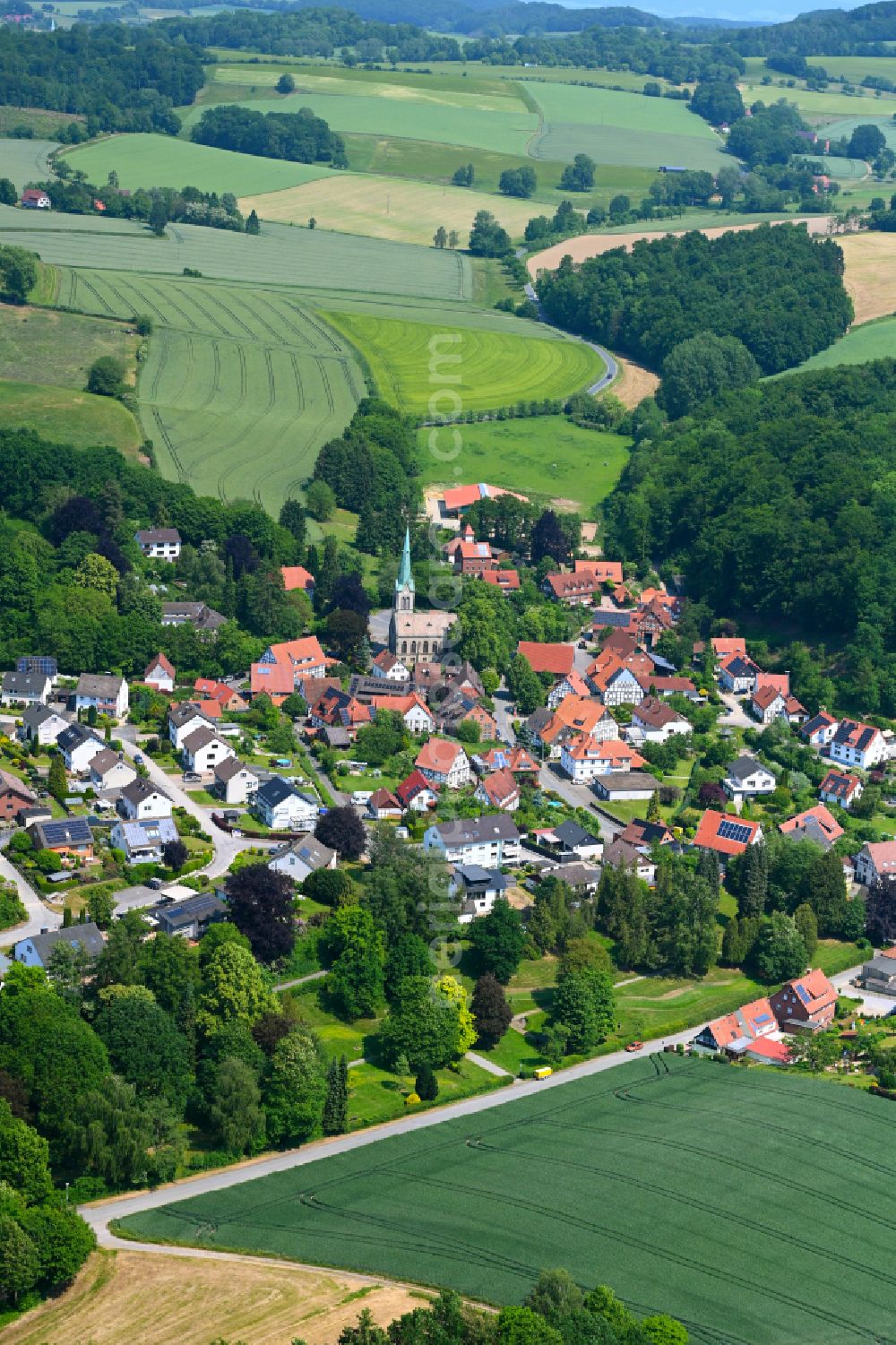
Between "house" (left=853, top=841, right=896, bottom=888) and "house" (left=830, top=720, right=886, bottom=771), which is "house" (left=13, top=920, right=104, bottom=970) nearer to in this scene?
"house" (left=853, top=841, right=896, bottom=888)

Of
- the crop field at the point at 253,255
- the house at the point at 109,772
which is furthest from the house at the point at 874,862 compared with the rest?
the crop field at the point at 253,255

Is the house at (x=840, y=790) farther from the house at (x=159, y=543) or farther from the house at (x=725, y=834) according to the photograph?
the house at (x=159, y=543)

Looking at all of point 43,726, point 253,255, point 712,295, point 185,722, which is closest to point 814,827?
point 185,722

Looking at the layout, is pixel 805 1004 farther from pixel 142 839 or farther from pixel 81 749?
pixel 81 749

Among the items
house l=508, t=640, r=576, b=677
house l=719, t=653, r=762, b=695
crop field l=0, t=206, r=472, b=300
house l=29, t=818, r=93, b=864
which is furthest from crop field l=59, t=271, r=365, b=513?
house l=29, t=818, r=93, b=864

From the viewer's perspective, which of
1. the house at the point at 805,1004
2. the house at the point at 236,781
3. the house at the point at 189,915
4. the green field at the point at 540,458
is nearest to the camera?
the house at the point at 189,915
